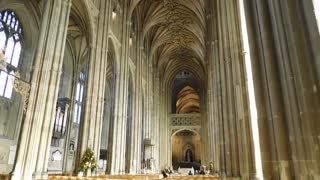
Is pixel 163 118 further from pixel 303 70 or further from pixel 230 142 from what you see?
pixel 303 70

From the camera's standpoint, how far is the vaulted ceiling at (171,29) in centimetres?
2295

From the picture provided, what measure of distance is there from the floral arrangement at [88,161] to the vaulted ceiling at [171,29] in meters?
13.1

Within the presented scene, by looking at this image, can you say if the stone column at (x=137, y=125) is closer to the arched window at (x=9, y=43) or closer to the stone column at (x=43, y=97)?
the arched window at (x=9, y=43)

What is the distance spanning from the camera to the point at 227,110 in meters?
10.3

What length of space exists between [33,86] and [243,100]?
7.61 metres

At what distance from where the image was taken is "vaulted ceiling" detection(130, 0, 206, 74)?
22953mm

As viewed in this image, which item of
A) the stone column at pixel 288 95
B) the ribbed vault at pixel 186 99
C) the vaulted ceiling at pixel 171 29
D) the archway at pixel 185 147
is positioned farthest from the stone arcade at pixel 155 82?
the archway at pixel 185 147

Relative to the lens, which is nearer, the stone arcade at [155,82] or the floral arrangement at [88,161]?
the stone arcade at [155,82]

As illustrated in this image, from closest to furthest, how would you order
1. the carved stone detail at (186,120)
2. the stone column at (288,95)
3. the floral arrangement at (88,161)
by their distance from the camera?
the stone column at (288,95) < the floral arrangement at (88,161) < the carved stone detail at (186,120)

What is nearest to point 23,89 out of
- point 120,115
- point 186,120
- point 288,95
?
point 120,115

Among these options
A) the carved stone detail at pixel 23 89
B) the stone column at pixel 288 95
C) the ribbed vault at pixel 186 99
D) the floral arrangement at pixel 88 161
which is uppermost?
the ribbed vault at pixel 186 99

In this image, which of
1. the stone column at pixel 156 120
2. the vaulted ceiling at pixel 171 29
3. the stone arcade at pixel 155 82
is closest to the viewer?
the stone arcade at pixel 155 82

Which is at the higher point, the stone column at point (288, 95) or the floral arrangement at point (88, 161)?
the stone column at point (288, 95)

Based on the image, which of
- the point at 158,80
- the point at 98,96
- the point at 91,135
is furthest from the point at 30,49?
the point at 158,80
